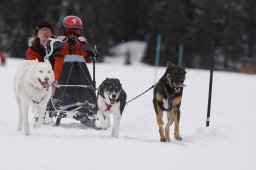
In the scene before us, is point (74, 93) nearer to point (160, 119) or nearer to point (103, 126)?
point (103, 126)

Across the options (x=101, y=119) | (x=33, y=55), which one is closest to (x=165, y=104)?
(x=101, y=119)

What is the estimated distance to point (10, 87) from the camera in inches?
654

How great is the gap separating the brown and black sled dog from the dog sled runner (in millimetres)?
1120

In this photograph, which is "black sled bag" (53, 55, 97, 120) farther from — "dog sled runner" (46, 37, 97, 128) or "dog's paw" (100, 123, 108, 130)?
"dog's paw" (100, 123, 108, 130)

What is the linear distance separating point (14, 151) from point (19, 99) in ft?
6.23

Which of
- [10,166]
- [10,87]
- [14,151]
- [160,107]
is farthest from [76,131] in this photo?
[10,87]

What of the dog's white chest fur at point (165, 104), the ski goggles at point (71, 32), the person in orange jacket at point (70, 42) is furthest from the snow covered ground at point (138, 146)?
the ski goggles at point (71, 32)

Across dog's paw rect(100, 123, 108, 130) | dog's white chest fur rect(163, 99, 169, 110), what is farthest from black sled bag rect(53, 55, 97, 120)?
dog's white chest fur rect(163, 99, 169, 110)

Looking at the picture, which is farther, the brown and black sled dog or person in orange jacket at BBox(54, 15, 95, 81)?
person in orange jacket at BBox(54, 15, 95, 81)

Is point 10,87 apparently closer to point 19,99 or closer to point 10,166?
point 19,99

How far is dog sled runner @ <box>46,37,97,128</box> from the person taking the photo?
26.2ft

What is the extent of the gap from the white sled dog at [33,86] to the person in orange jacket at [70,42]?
92cm

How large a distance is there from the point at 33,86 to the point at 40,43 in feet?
6.15

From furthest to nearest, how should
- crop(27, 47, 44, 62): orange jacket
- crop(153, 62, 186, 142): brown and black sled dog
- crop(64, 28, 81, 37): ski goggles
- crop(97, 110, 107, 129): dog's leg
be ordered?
crop(27, 47, 44, 62): orange jacket < crop(64, 28, 81, 37): ski goggles < crop(97, 110, 107, 129): dog's leg < crop(153, 62, 186, 142): brown and black sled dog
